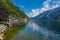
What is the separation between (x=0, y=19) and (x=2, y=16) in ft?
4.60

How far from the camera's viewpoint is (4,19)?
232 feet

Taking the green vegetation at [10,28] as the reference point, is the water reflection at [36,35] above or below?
below

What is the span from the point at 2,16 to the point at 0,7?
319cm

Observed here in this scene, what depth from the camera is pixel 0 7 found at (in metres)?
66.5

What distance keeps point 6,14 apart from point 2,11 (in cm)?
218

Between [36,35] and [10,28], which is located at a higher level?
[10,28]

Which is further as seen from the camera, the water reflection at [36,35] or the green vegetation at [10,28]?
the green vegetation at [10,28]

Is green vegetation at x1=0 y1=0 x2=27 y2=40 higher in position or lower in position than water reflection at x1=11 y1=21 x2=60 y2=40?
higher

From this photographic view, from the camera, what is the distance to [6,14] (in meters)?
69.4

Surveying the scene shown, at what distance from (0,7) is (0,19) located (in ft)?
14.3

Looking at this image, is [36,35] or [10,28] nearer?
[36,35]

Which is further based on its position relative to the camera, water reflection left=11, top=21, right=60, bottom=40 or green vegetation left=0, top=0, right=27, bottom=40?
green vegetation left=0, top=0, right=27, bottom=40

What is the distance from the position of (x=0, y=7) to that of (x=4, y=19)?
5.60m
